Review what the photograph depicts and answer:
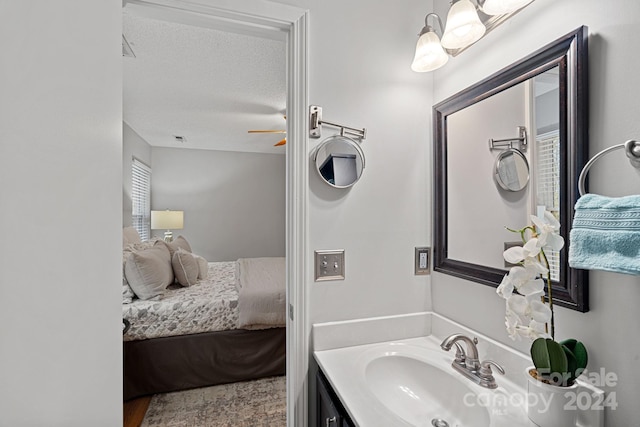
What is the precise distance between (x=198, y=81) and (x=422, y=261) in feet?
7.66

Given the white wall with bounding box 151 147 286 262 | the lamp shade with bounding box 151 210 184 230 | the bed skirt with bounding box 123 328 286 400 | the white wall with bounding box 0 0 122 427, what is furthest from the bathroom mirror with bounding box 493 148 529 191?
the white wall with bounding box 151 147 286 262

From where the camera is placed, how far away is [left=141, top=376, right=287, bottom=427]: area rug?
196cm

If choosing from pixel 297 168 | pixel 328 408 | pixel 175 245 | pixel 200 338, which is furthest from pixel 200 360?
pixel 297 168

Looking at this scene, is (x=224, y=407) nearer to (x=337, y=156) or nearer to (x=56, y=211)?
(x=337, y=156)

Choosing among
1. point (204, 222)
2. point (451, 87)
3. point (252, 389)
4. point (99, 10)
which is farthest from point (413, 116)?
point (204, 222)

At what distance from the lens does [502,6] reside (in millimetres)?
923

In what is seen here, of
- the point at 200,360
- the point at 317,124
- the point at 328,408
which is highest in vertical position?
the point at 317,124

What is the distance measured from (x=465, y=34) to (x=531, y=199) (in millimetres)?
610

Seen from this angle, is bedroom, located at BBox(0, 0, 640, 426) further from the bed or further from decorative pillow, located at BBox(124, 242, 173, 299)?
decorative pillow, located at BBox(124, 242, 173, 299)

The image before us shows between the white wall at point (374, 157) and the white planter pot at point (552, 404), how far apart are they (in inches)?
23.8

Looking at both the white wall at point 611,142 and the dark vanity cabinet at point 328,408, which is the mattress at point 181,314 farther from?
the white wall at point 611,142

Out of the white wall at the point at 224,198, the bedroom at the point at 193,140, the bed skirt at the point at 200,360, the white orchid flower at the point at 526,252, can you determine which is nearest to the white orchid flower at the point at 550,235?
the white orchid flower at the point at 526,252

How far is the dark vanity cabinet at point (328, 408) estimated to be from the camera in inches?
36.2

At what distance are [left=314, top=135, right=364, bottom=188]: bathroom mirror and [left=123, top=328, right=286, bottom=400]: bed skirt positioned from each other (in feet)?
5.71
